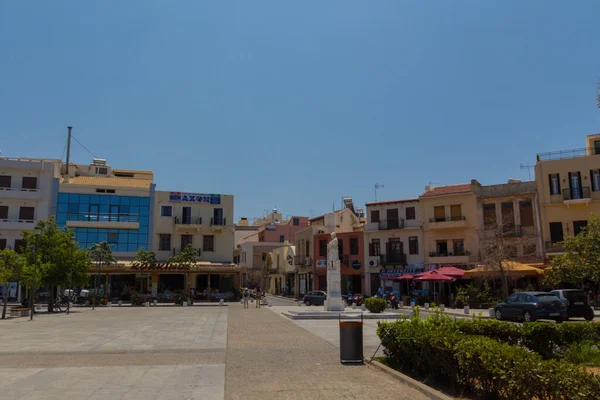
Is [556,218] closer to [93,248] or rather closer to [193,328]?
[193,328]

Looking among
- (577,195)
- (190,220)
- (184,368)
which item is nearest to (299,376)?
(184,368)

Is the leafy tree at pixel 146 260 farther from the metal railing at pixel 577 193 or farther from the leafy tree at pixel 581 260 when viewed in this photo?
the metal railing at pixel 577 193

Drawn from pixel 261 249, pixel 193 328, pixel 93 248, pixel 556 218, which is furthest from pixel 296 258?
pixel 193 328

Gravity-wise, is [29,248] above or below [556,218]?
below

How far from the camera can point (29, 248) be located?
3191 centimetres

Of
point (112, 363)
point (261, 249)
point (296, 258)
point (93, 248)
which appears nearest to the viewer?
point (112, 363)

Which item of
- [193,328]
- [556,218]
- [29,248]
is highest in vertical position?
[556,218]

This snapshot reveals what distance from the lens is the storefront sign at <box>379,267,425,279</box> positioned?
48.2m

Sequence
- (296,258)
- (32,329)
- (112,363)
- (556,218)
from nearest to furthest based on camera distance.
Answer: (112,363), (32,329), (556,218), (296,258)

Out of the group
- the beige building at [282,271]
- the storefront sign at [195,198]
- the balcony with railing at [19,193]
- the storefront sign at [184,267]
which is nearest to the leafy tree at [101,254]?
the storefront sign at [184,267]

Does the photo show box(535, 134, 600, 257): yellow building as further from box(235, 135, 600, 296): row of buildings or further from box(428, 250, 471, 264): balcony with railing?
box(428, 250, 471, 264): balcony with railing

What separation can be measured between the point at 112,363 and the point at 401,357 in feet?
20.8

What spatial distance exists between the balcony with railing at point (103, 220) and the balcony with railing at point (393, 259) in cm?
2467

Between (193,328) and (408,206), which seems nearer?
(193,328)
